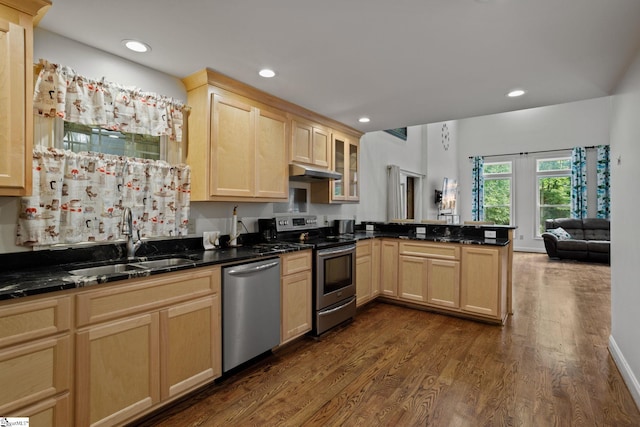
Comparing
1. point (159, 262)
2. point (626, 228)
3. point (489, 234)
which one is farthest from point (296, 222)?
point (626, 228)

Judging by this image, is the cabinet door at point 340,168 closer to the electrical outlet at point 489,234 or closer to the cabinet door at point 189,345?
the electrical outlet at point 489,234

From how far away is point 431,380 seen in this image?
2.36 metres

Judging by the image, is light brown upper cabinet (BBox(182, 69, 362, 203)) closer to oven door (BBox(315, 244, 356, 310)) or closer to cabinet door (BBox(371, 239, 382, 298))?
oven door (BBox(315, 244, 356, 310))

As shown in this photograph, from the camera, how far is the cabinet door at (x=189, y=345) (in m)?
1.93

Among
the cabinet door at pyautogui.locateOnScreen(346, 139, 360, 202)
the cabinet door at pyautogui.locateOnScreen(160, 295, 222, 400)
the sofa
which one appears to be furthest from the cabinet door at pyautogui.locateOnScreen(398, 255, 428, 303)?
the sofa

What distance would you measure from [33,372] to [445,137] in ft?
31.1

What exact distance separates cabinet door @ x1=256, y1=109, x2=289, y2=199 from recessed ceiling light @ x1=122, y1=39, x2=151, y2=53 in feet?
3.34

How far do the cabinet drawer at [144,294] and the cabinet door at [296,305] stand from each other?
76cm

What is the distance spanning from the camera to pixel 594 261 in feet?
22.9

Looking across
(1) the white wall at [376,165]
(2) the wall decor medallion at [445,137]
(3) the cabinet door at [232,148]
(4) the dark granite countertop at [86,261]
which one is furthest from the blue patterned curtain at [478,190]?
(3) the cabinet door at [232,148]

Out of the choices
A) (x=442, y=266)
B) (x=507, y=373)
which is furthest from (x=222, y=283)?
(x=442, y=266)

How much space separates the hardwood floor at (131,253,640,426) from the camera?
6.40ft

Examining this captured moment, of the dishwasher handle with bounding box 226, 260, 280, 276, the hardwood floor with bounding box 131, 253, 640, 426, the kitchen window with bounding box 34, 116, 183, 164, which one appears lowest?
the hardwood floor with bounding box 131, 253, 640, 426

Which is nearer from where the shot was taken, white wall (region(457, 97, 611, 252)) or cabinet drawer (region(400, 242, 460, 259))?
cabinet drawer (region(400, 242, 460, 259))
